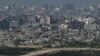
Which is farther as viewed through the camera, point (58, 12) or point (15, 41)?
point (58, 12)

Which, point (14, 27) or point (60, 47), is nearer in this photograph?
point (60, 47)

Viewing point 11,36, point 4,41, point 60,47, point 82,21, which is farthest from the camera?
point 82,21

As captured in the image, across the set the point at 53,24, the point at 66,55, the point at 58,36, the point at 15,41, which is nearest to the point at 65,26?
the point at 53,24

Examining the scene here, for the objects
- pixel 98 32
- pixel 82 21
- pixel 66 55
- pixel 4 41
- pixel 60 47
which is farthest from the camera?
pixel 82 21

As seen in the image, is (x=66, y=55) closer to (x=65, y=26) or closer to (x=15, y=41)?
(x=15, y=41)

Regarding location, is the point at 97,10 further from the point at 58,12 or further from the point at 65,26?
the point at 65,26

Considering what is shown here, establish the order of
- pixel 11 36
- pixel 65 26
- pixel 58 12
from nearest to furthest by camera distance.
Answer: pixel 11 36, pixel 65 26, pixel 58 12

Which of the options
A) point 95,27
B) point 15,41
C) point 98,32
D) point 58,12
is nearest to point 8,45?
point 15,41

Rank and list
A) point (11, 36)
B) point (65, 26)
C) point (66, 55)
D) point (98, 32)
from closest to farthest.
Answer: point (66, 55) → point (11, 36) → point (98, 32) → point (65, 26)
